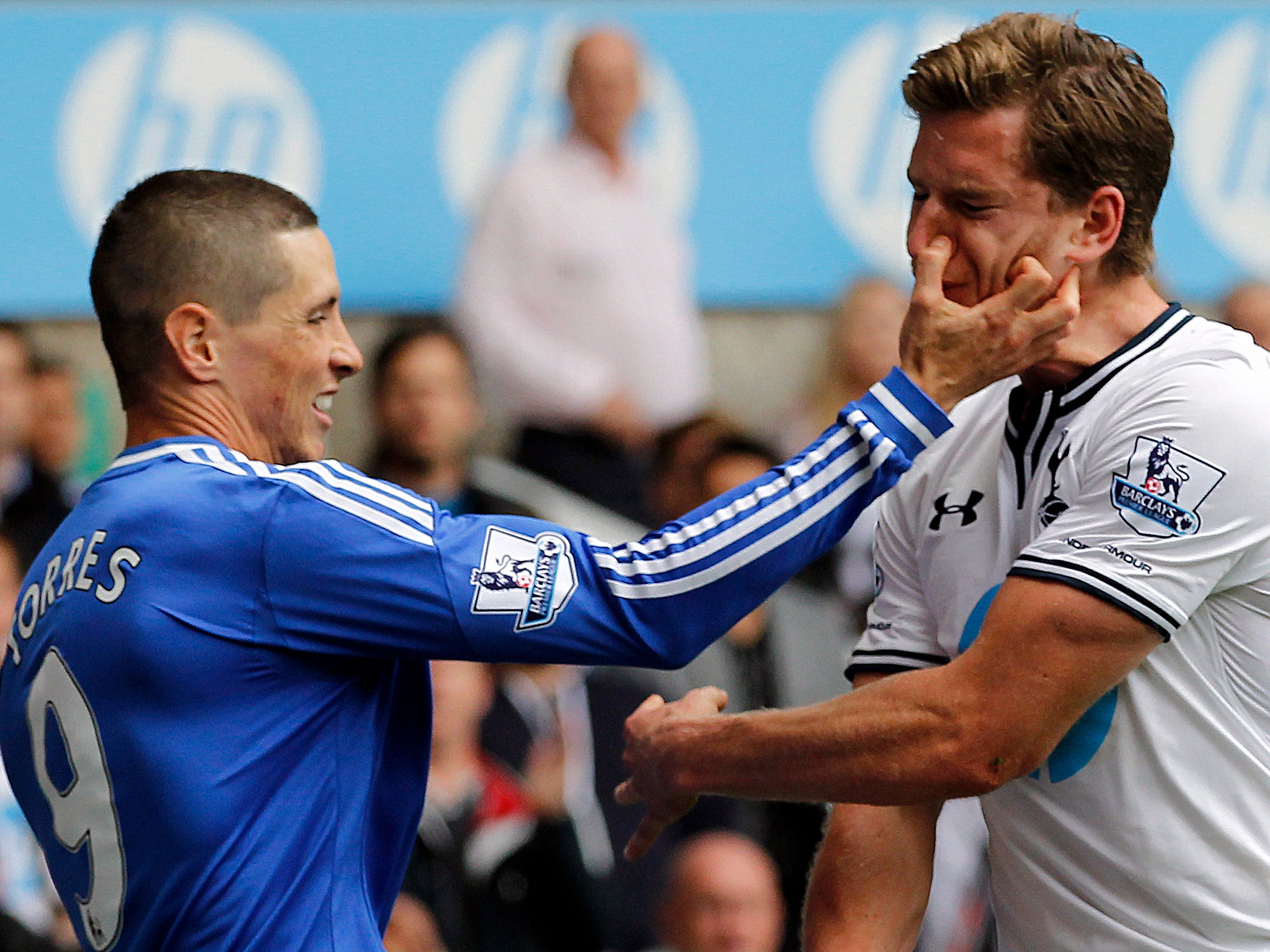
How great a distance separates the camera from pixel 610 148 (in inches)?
280

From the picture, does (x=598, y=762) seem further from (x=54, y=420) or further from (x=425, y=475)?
(x=54, y=420)

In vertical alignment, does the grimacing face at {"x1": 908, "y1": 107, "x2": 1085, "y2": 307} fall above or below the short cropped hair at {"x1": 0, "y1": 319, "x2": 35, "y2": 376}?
above

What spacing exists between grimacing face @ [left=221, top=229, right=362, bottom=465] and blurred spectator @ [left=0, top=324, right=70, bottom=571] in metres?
3.44

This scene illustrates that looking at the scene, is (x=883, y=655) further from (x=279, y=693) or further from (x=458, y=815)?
(x=458, y=815)

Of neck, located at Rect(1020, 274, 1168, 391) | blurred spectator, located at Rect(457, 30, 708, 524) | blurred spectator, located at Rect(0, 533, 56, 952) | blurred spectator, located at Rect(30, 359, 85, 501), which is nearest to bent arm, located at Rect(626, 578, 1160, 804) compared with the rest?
neck, located at Rect(1020, 274, 1168, 391)

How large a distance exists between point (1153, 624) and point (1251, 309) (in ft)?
16.0

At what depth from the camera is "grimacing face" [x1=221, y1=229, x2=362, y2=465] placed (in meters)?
2.95

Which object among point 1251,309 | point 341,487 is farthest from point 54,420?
point 1251,309

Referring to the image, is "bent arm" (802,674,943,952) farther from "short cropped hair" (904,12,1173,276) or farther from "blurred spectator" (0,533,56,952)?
"blurred spectator" (0,533,56,952)

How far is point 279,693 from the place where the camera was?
277 centimetres

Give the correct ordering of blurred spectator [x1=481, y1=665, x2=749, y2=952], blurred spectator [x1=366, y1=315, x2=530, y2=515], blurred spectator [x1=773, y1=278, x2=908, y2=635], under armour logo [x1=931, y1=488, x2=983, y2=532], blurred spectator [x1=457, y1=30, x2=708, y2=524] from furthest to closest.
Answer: blurred spectator [x1=773, y1=278, x2=908, y2=635], blurred spectator [x1=457, y1=30, x2=708, y2=524], blurred spectator [x1=366, y1=315, x2=530, y2=515], blurred spectator [x1=481, y1=665, x2=749, y2=952], under armour logo [x1=931, y1=488, x2=983, y2=532]

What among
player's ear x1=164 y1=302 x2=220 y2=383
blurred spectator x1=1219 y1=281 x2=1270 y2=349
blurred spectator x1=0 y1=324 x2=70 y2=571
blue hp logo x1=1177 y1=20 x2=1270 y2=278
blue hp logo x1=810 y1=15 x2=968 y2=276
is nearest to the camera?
player's ear x1=164 y1=302 x2=220 y2=383

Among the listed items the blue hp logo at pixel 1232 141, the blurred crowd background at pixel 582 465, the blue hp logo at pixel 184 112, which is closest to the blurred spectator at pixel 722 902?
the blurred crowd background at pixel 582 465

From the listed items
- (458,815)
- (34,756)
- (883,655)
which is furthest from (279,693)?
(458,815)
